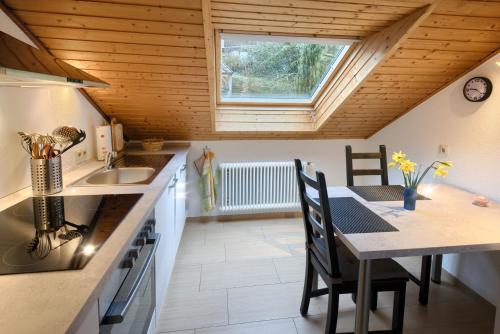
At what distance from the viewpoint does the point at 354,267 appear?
178cm

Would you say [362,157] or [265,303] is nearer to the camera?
[265,303]

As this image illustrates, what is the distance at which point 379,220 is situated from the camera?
1716mm

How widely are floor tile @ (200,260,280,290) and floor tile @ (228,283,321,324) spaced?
82 millimetres

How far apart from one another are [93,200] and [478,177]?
104 inches

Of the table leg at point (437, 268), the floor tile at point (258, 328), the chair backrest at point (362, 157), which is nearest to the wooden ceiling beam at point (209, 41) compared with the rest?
the chair backrest at point (362, 157)

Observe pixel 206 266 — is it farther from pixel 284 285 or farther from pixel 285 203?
pixel 285 203

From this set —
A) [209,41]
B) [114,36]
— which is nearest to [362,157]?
[209,41]

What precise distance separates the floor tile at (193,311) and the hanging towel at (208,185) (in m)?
1.23

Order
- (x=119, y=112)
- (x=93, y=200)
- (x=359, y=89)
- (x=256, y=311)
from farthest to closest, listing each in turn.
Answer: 1. (x=119, y=112)
2. (x=359, y=89)
3. (x=256, y=311)
4. (x=93, y=200)

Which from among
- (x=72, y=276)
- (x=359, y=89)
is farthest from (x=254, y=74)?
(x=72, y=276)

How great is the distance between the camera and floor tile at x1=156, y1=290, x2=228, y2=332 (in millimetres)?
1987

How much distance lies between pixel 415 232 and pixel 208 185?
2.26 metres

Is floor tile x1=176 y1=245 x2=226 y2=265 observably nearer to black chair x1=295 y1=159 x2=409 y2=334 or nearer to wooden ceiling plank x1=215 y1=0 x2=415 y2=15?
black chair x1=295 y1=159 x2=409 y2=334

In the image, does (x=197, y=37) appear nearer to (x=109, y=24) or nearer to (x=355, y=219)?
(x=109, y=24)
